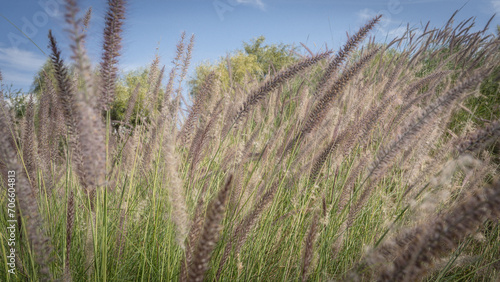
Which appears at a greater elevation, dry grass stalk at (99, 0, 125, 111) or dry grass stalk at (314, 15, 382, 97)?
dry grass stalk at (314, 15, 382, 97)

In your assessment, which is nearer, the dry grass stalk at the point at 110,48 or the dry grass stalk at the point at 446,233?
the dry grass stalk at the point at 446,233

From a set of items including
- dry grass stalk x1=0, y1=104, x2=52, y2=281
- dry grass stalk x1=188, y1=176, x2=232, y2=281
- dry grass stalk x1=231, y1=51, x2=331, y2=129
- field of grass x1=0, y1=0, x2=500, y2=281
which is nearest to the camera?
dry grass stalk x1=188, y1=176, x2=232, y2=281

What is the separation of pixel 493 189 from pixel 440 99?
84 centimetres

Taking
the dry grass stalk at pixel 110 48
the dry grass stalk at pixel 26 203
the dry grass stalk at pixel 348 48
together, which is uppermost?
the dry grass stalk at pixel 348 48

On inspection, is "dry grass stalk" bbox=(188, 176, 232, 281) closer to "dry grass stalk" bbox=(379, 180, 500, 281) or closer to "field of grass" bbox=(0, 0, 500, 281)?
"field of grass" bbox=(0, 0, 500, 281)

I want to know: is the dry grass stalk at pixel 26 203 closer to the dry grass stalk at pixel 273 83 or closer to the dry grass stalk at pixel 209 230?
the dry grass stalk at pixel 209 230

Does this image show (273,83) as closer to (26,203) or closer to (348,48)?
(348,48)

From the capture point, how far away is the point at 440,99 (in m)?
1.30

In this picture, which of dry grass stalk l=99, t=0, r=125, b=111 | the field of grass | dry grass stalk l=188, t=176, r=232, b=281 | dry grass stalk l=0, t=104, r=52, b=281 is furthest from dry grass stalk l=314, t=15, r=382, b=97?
dry grass stalk l=0, t=104, r=52, b=281

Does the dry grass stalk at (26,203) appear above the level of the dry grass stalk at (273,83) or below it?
below

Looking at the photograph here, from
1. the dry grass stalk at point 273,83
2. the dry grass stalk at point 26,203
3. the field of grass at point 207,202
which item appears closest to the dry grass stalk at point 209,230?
the field of grass at point 207,202

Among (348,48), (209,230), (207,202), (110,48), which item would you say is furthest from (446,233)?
(207,202)

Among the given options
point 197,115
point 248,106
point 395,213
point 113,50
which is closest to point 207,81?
point 197,115

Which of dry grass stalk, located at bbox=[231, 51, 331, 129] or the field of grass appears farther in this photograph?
dry grass stalk, located at bbox=[231, 51, 331, 129]
